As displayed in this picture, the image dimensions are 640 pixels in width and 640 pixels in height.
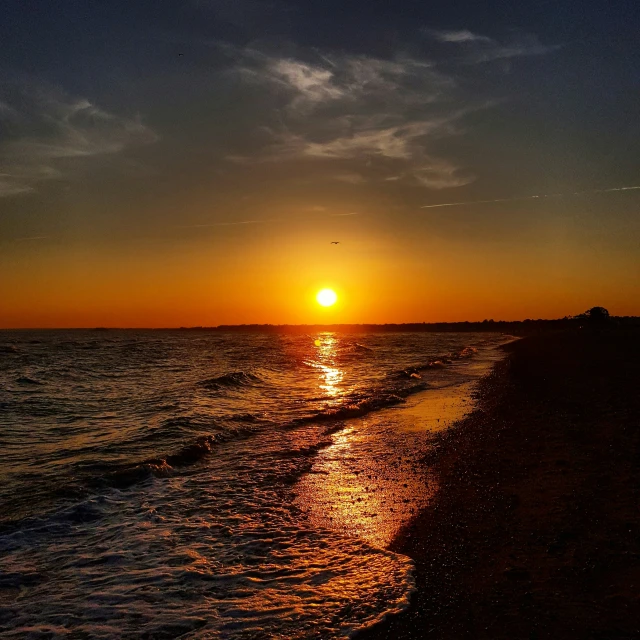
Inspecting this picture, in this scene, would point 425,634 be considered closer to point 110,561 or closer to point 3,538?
point 110,561

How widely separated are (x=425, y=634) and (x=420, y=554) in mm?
1847

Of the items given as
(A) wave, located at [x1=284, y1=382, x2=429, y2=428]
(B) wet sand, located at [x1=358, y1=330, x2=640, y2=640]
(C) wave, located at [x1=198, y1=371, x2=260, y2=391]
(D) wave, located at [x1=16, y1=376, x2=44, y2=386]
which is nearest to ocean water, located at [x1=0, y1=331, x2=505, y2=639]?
(A) wave, located at [x1=284, y1=382, x2=429, y2=428]

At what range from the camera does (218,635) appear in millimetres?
5223

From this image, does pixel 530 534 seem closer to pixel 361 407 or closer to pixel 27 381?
pixel 361 407

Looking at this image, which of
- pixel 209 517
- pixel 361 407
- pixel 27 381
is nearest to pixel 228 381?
pixel 361 407

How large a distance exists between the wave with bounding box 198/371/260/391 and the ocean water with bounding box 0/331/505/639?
678cm

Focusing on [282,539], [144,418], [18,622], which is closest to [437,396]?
[144,418]

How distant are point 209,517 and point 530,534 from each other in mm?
5037

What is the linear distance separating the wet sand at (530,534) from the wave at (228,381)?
16.1 m

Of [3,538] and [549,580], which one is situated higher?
[549,580]

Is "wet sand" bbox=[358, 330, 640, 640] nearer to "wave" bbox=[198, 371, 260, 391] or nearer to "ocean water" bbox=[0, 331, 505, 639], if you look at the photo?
"ocean water" bbox=[0, 331, 505, 639]

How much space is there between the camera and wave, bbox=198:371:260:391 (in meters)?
27.6

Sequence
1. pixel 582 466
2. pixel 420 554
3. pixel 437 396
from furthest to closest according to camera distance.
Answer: pixel 437 396
pixel 582 466
pixel 420 554

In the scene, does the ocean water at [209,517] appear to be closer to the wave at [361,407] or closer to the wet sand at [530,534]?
the wave at [361,407]
